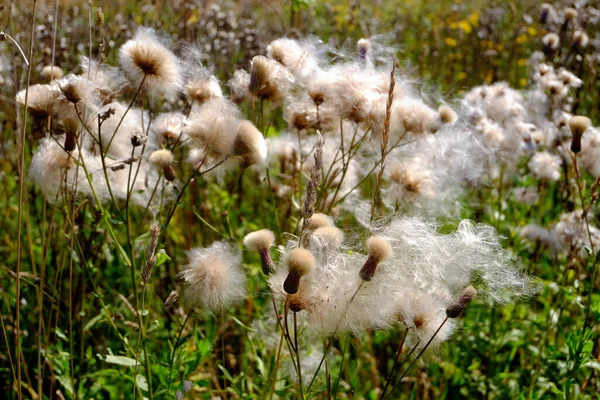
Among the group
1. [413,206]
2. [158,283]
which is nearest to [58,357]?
[158,283]

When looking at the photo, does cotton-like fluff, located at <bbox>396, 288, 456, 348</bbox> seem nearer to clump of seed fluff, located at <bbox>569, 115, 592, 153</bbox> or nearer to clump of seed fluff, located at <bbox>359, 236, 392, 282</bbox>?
clump of seed fluff, located at <bbox>359, 236, 392, 282</bbox>

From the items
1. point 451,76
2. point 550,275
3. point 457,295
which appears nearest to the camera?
point 457,295

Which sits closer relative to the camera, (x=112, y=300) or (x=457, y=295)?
(x=457, y=295)

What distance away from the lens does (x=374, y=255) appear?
1.25 metres

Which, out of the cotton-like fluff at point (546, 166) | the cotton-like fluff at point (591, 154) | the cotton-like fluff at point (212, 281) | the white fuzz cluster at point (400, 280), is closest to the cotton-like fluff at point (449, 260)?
the white fuzz cluster at point (400, 280)

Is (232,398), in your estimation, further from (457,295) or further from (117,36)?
(117,36)

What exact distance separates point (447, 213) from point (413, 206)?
0.22m

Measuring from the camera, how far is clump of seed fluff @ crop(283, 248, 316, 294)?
120 centimetres

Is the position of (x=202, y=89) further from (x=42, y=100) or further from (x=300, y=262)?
(x=300, y=262)

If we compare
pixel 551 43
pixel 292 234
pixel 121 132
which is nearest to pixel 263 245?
pixel 292 234

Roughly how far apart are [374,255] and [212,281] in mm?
480

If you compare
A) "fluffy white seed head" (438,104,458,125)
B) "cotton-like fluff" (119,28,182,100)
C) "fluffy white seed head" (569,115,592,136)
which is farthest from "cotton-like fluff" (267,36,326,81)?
"fluffy white seed head" (569,115,592,136)

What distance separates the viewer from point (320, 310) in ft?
4.27

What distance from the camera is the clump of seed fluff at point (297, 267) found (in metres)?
1.20
